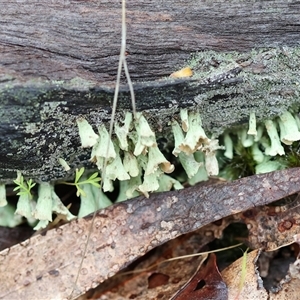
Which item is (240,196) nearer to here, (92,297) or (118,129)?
(118,129)

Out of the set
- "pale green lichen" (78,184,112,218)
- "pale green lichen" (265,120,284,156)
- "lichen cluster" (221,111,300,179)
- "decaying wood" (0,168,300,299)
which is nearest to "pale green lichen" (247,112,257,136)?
"lichen cluster" (221,111,300,179)

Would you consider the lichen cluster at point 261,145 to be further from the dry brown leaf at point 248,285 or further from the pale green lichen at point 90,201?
the pale green lichen at point 90,201

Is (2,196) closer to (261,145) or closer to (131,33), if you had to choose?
(131,33)

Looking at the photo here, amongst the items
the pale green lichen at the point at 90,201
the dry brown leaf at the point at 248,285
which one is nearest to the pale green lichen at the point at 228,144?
the dry brown leaf at the point at 248,285

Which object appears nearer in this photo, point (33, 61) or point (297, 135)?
point (33, 61)

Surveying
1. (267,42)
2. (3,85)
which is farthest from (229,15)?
(3,85)

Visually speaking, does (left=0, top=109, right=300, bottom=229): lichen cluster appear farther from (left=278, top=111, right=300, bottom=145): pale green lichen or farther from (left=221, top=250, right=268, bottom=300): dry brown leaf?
(left=221, top=250, right=268, bottom=300): dry brown leaf
